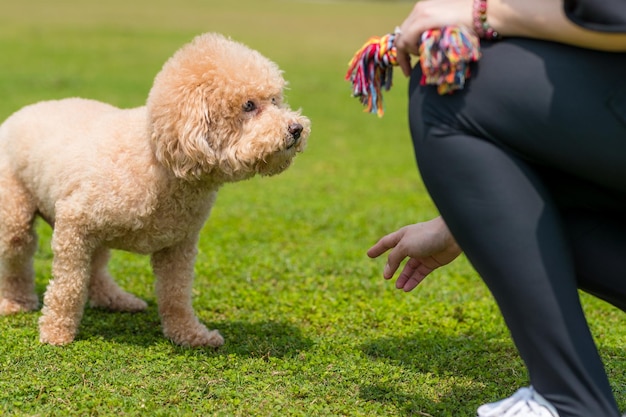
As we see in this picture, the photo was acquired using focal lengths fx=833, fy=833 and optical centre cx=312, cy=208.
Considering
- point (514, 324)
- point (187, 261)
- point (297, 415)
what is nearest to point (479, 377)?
point (297, 415)

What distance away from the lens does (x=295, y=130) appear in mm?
3482

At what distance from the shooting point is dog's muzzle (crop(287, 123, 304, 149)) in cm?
348

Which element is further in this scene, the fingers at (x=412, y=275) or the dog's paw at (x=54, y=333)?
the dog's paw at (x=54, y=333)

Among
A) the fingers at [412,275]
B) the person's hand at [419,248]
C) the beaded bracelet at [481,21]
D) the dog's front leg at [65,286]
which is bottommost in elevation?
the dog's front leg at [65,286]

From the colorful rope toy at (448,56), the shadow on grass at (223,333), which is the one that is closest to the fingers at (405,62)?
the colorful rope toy at (448,56)

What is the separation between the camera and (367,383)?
3330 millimetres

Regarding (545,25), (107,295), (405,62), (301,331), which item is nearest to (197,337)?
(301,331)

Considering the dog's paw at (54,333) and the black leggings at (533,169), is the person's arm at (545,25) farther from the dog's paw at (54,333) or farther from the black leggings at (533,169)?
the dog's paw at (54,333)

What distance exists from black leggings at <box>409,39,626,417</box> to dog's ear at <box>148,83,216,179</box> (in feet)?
3.97

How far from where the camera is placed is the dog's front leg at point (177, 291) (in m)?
3.93

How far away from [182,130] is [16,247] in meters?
1.41

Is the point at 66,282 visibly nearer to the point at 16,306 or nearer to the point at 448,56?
the point at 16,306

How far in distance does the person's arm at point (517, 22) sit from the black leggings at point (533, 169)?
41 mm

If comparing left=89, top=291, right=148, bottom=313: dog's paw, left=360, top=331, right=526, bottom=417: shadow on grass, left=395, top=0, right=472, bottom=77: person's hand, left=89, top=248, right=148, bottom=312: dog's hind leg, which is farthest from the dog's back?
left=395, top=0, right=472, bottom=77: person's hand
